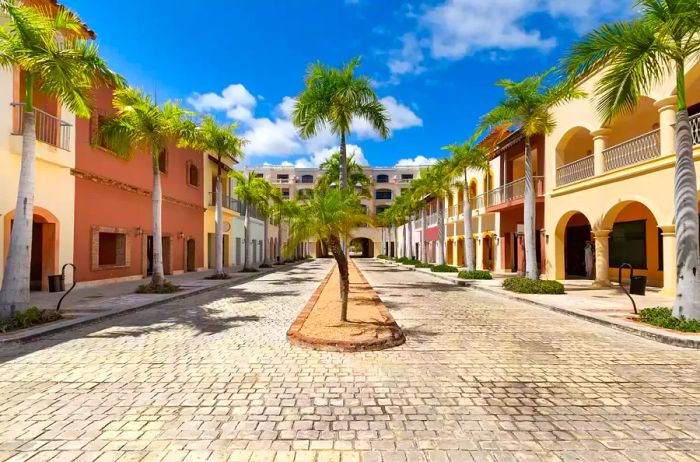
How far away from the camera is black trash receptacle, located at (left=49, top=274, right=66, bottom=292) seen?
13875 mm

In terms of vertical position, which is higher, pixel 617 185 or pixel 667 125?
pixel 667 125

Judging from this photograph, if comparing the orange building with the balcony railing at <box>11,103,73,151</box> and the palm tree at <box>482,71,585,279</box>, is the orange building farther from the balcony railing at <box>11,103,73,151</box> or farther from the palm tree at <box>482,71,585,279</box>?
the palm tree at <box>482,71,585,279</box>

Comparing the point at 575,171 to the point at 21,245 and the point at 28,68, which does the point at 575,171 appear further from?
the point at 21,245

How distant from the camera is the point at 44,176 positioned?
45.7 ft

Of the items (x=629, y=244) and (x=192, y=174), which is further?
(x=192, y=174)

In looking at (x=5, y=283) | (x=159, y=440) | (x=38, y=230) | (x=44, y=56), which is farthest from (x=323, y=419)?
(x=38, y=230)

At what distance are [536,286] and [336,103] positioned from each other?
992 centimetres

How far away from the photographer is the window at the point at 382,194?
261ft

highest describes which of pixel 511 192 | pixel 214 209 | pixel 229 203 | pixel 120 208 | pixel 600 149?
pixel 600 149

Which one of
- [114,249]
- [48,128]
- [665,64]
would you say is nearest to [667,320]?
[665,64]

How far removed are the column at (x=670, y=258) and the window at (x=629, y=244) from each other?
19.3 feet

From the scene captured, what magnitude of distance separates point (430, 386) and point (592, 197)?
15.0 meters

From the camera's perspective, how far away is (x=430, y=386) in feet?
16.5

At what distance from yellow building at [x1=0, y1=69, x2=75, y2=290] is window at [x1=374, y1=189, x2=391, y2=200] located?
66.6m
